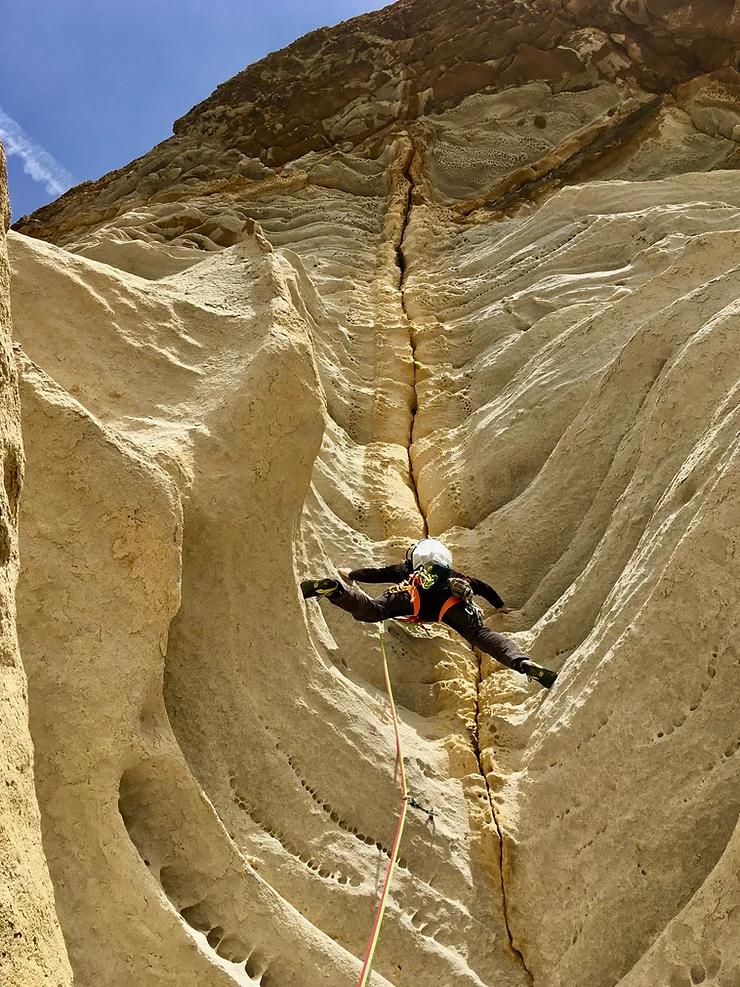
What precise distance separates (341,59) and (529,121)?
496cm

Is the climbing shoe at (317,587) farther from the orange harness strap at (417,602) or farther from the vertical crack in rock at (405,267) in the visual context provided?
the vertical crack in rock at (405,267)

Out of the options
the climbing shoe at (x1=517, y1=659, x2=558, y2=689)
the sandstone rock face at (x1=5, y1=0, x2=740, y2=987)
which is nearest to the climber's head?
the sandstone rock face at (x1=5, y1=0, x2=740, y2=987)

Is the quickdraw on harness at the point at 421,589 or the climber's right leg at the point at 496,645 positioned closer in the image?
the climber's right leg at the point at 496,645

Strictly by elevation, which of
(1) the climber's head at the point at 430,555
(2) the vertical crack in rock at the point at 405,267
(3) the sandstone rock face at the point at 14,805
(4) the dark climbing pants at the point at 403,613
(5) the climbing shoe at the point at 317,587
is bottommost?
(3) the sandstone rock face at the point at 14,805

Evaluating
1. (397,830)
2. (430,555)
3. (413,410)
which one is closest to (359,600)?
(430,555)

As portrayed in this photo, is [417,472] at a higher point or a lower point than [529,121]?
lower

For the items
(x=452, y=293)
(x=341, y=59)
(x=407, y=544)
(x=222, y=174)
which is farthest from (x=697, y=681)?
(x=341, y=59)

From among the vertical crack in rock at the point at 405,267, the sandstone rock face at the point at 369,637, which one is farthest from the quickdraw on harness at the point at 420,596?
the vertical crack in rock at the point at 405,267

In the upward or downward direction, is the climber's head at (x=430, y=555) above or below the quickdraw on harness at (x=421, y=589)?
above

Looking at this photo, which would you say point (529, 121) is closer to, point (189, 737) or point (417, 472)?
point (417, 472)

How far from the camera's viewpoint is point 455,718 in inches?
190

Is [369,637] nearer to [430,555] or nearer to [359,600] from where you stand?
[359,600]

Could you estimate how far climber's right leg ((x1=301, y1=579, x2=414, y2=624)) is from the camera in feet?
16.4

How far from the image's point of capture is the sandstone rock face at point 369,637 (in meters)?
3.21
